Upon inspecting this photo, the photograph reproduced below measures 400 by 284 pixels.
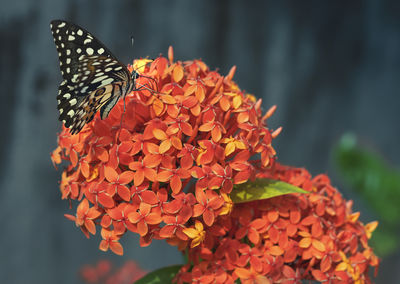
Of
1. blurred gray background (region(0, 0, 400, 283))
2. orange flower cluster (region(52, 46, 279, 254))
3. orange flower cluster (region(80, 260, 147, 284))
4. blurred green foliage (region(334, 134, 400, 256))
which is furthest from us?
blurred green foliage (region(334, 134, 400, 256))

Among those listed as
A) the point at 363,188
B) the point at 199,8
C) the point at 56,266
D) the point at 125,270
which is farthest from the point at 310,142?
the point at 56,266

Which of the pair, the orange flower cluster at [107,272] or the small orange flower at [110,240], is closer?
the small orange flower at [110,240]

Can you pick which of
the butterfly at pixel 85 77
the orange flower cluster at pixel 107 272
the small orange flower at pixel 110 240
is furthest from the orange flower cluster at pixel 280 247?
the orange flower cluster at pixel 107 272

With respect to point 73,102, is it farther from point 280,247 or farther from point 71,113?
point 280,247

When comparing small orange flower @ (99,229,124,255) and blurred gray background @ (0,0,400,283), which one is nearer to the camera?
small orange flower @ (99,229,124,255)

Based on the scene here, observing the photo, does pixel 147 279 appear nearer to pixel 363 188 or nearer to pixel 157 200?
pixel 157 200

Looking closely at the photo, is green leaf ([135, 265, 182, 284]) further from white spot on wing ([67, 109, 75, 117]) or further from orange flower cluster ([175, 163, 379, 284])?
white spot on wing ([67, 109, 75, 117])

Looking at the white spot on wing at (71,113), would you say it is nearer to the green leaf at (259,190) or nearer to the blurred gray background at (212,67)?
the green leaf at (259,190)

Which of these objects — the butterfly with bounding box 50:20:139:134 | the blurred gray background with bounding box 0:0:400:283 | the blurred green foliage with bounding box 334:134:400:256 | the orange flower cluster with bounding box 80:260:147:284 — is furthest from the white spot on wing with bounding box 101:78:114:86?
the blurred green foliage with bounding box 334:134:400:256
